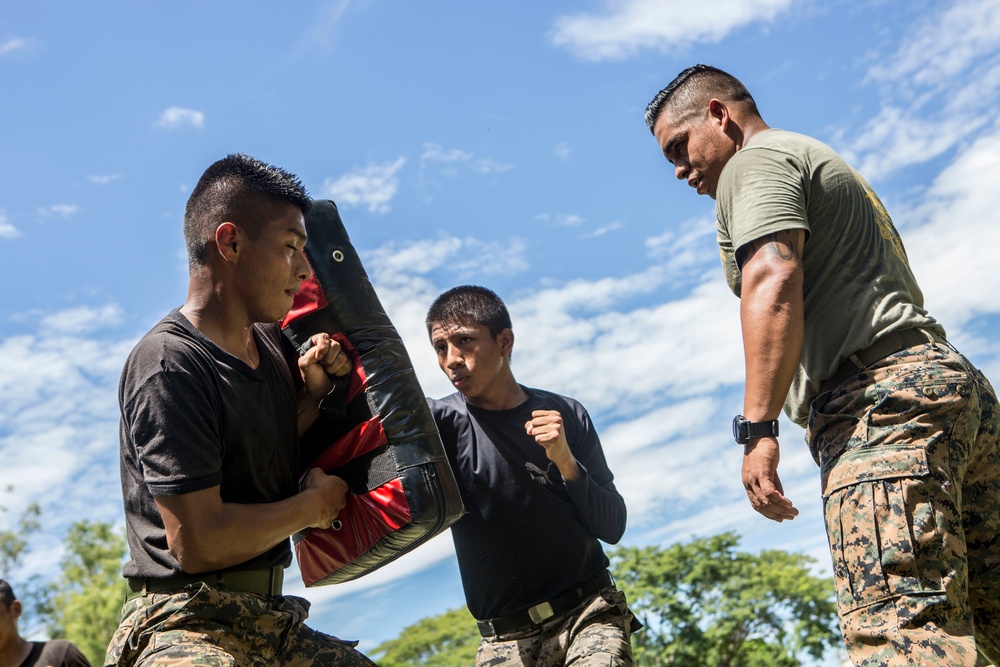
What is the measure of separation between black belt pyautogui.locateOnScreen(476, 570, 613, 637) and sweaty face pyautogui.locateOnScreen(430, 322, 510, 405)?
3.81 ft

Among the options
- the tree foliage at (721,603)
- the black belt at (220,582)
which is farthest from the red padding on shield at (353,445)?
the tree foliage at (721,603)

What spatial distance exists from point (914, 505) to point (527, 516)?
7.16 ft

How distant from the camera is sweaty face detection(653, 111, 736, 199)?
4027 millimetres

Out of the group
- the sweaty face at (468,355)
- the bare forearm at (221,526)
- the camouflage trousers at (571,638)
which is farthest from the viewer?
the sweaty face at (468,355)

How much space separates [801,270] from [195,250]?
2.25 m

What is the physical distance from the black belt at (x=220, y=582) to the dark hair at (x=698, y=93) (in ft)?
8.51

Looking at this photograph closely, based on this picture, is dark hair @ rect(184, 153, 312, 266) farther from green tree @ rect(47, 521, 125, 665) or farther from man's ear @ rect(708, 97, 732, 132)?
green tree @ rect(47, 521, 125, 665)

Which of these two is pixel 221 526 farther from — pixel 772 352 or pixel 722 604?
pixel 722 604

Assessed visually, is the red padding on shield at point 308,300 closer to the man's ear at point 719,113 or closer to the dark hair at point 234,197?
the dark hair at point 234,197

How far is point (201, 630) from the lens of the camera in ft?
10.3

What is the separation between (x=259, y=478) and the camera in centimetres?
339

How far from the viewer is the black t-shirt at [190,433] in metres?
3.07

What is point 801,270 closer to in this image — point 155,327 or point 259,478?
point 259,478

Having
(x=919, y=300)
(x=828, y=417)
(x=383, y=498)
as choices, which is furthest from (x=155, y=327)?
(x=919, y=300)
